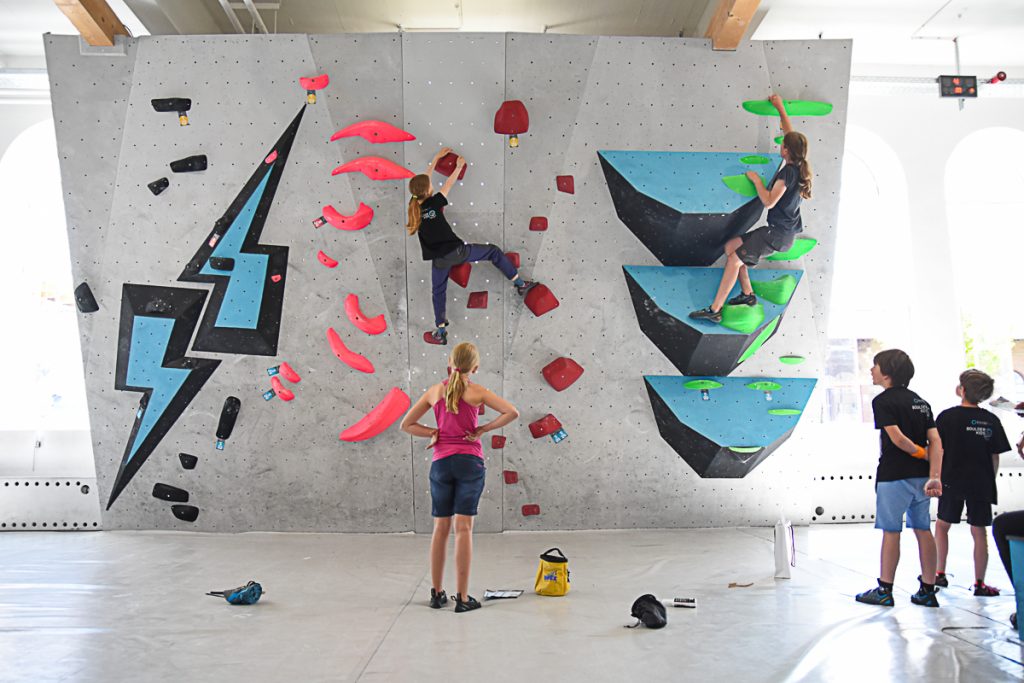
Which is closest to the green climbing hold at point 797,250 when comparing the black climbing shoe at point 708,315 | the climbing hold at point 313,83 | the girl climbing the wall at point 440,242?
the black climbing shoe at point 708,315

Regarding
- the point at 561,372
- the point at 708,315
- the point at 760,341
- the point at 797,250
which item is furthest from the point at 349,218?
the point at 797,250

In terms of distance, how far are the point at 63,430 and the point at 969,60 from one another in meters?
8.95

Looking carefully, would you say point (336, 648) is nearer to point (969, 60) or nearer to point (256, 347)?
point (256, 347)

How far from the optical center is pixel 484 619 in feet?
12.1

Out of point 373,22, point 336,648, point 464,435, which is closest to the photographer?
point 336,648

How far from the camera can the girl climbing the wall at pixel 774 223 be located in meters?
5.40

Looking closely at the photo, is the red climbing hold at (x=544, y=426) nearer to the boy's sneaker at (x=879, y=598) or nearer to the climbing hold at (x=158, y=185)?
the boy's sneaker at (x=879, y=598)

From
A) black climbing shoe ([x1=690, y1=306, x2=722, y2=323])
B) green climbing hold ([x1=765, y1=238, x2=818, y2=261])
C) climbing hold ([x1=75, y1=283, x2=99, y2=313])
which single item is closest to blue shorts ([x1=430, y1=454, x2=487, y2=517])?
black climbing shoe ([x1=690, y1=306, x2=722, y2=323])

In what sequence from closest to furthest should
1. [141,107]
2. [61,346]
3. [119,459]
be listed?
1. [141,107]
2. [119,459]
3. [61,346]

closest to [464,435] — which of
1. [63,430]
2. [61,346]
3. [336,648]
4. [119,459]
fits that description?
[336,648]

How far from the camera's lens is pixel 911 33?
6719 millimetres

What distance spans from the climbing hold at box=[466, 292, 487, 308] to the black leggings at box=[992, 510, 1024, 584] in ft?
11.2

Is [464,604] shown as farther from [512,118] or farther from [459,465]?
[512,118]

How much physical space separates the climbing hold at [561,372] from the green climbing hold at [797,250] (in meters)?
1.61
